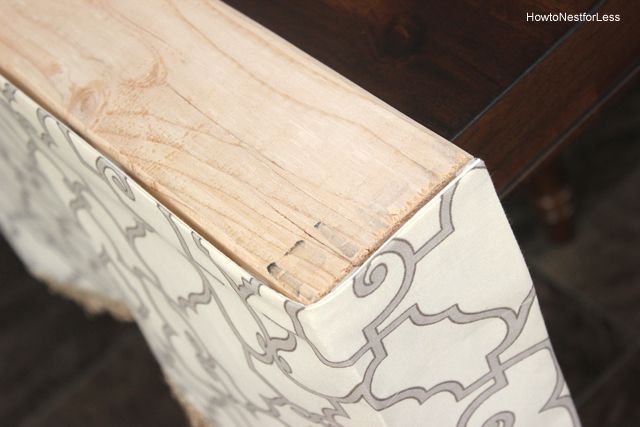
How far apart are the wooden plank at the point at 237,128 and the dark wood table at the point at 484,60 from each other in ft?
0.16

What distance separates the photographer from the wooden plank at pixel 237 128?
39 cm

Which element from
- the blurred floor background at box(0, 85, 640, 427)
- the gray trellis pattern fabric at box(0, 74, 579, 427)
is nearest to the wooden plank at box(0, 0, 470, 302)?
the gray trellis pattern fabric at box(0, 74, 579, 427)

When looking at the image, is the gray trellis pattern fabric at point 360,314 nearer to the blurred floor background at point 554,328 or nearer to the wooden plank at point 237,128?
the wooden plank at point 237,128

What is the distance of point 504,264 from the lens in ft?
1.39

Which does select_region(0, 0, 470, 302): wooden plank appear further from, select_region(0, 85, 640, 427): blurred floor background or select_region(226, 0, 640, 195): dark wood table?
select_region(0, 85, 640, 427): blurred floor background

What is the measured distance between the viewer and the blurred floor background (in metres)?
1.03

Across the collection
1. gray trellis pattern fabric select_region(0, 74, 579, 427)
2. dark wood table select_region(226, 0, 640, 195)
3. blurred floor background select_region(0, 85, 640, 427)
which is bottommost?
gray trellis pattern fabric select_region(0, 74, 579, 427)

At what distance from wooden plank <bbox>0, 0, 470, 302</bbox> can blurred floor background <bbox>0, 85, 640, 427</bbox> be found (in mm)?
609

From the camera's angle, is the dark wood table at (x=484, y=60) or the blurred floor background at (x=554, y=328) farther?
the blurred floor background at (x=554, y=328)

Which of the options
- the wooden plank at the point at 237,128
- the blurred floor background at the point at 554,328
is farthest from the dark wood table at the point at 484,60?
the blurred floor background at the point at 554,328

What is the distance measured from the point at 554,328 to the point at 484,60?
65 cm

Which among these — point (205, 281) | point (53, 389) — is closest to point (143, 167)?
point (205, 281)

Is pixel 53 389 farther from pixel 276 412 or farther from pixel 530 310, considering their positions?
pixel 530 310

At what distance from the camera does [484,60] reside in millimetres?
477
